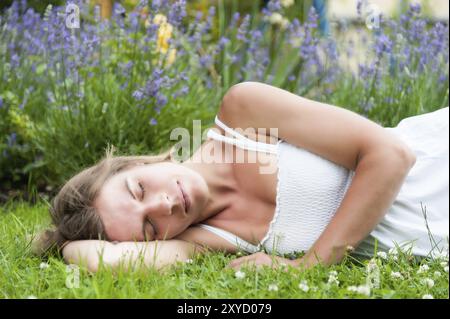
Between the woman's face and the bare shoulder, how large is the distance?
0.09 m

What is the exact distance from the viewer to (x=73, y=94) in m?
3.48

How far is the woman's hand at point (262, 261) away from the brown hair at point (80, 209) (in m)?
0.43

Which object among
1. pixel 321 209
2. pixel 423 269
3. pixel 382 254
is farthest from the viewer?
pixel 321 209

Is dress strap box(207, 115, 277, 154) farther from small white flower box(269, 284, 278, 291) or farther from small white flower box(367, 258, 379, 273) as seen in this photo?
small white flower box(269, 284, 278, 291)

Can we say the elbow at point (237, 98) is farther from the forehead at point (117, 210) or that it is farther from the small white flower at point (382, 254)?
the small white flower at point (382, 254)

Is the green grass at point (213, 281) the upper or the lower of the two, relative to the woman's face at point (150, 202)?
lower

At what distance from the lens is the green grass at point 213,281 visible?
188cm

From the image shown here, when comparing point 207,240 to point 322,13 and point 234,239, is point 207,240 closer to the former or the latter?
point 234,239

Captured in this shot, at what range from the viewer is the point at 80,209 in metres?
2.41

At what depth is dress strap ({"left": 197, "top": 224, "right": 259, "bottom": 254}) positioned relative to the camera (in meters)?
→ 2.43

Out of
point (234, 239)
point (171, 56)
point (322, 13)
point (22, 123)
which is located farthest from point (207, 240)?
point (322, 13)

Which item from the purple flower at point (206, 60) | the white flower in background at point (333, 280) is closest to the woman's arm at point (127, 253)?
the white flower in background at point (333, 280)

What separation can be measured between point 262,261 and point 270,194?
0.33 meters

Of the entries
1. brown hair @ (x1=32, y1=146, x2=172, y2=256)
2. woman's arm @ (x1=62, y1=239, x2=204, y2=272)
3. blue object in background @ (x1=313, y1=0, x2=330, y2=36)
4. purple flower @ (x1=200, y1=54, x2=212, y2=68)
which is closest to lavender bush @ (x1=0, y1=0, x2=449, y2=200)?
purple flower @ (x1=200, y1=54, x2=212, y2=68)
